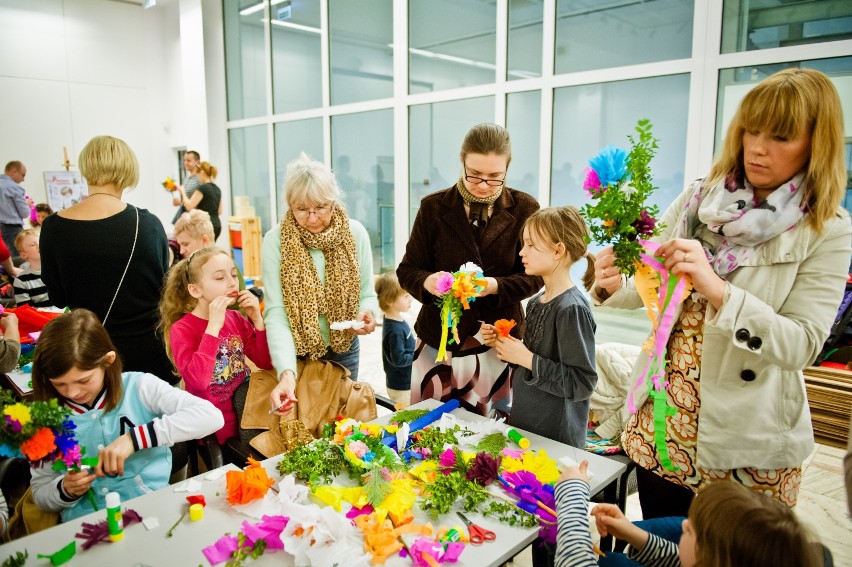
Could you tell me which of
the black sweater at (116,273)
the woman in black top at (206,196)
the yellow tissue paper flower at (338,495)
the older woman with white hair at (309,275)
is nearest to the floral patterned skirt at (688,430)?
the yellow tissue paper flower at (338,495)

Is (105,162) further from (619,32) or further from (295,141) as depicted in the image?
(295,141)

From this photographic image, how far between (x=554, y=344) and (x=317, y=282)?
99cm

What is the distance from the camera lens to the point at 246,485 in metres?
1.51

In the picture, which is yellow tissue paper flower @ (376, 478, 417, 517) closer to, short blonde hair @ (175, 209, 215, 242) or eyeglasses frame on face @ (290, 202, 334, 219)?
eyeglasses frame on face @ (290, 202, 334, 219)

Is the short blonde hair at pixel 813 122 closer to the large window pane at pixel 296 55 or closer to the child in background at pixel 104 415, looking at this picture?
the child in background at pixel 104 415

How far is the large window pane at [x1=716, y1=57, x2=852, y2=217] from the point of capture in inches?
139

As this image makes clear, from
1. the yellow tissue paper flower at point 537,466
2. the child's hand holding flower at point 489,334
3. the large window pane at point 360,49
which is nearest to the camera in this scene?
the yellow tissue paper flower at point 537,466

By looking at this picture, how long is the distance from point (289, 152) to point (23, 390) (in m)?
6.79

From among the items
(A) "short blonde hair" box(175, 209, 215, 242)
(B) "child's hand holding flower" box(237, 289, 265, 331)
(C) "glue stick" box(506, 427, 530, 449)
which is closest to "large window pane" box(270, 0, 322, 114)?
(A) "short blonde hair" box(175, 209, 215, 242)

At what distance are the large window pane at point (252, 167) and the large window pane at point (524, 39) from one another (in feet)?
16.3

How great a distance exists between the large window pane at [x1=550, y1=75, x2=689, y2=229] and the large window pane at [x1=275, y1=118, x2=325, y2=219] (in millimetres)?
4089

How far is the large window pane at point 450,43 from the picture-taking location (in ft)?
18.7

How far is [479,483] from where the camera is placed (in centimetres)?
157

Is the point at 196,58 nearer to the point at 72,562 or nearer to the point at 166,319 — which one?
the point at 166,319
